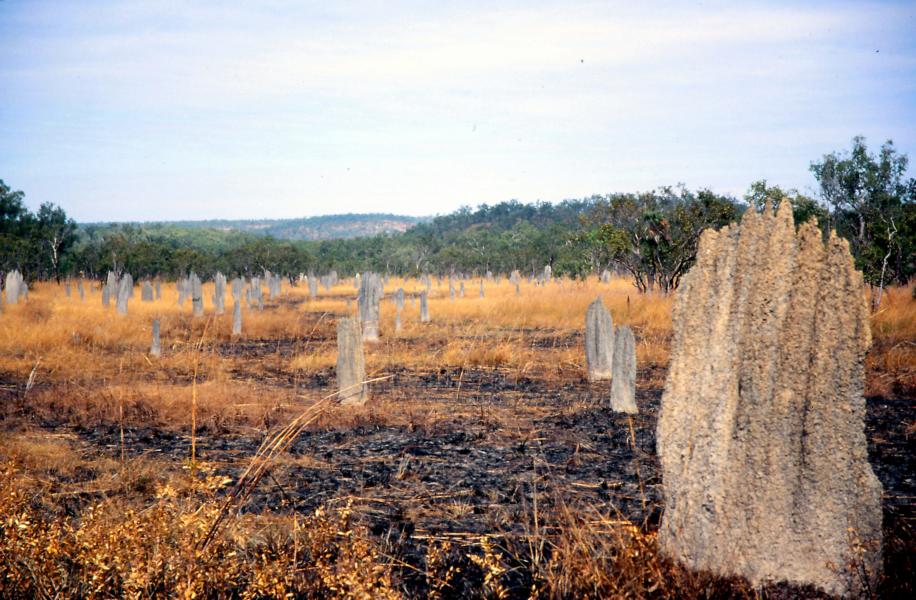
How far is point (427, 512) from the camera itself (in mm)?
5430

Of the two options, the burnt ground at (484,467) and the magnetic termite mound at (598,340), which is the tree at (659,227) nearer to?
the magnetic termite mound at (598,340)

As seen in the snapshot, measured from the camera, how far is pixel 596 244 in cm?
4088

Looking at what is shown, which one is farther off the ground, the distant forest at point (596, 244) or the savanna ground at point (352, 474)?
the distant forest at point (596, 244)

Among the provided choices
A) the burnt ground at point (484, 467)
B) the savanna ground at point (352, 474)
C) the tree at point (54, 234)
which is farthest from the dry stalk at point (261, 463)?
the tree at point (54, 234)

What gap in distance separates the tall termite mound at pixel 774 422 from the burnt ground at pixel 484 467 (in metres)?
0.40

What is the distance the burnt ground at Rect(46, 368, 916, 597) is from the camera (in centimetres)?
511

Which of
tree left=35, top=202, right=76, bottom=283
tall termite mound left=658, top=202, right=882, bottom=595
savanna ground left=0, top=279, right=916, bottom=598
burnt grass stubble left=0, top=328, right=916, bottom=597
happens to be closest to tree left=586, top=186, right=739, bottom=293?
savanna ground left=0, top=279, right=916, bottom=598

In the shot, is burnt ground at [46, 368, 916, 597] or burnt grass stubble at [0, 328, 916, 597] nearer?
burnt grass stubble at [0, 328, 916, 597]

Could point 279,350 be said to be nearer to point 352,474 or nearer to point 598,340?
point 598,340

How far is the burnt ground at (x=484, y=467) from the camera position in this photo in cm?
511

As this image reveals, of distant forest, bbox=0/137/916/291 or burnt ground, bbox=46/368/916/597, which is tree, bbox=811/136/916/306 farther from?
burnt ground, bbox=46/368/916/597

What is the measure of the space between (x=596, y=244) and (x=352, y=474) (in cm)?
3563

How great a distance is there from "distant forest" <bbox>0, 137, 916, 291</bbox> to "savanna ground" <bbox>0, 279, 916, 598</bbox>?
2264 millimetres

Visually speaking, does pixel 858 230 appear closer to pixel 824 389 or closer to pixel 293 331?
pixel 293 331
